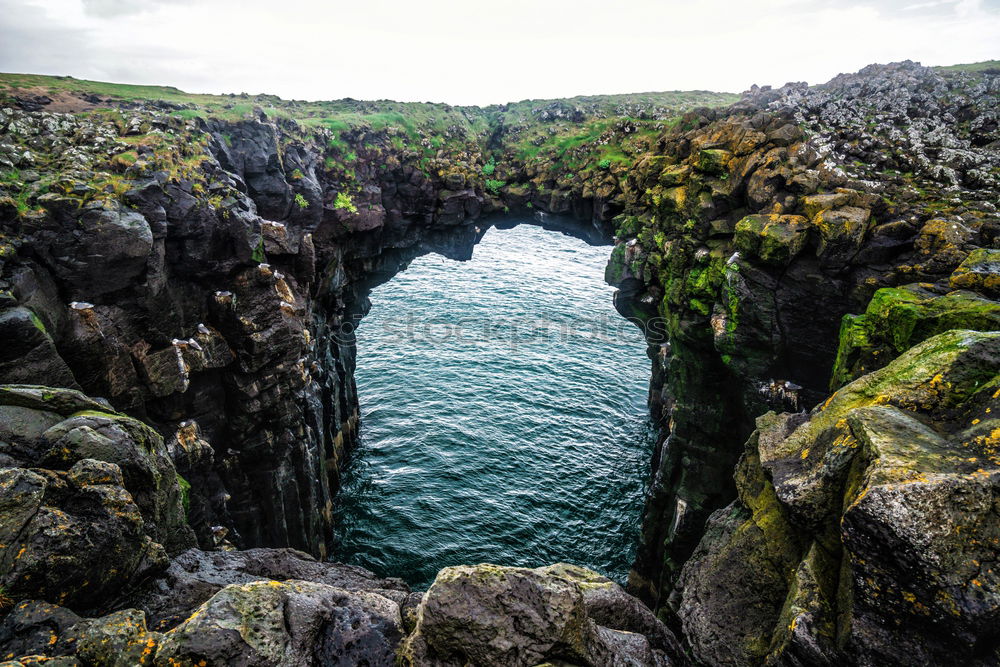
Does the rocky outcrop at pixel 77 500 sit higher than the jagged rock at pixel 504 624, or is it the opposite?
the rocky outcrop at pixel 77 500

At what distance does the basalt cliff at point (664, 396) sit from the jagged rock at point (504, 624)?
0.13ft

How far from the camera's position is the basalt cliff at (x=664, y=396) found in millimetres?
7562

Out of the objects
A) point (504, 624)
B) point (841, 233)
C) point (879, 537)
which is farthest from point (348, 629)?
point (841, 233)

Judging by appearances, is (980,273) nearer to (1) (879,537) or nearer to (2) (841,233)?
(2) (841,233)

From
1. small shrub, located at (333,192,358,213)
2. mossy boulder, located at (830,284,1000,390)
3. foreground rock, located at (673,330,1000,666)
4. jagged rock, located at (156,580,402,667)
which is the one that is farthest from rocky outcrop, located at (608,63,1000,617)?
small shrub, located at (333,192,358,213)

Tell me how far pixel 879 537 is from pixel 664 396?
3087 cm

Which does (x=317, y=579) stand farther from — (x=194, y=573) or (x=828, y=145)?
(x=828, y=145)

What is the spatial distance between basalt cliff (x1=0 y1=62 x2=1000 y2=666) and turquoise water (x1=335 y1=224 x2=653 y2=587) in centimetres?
388

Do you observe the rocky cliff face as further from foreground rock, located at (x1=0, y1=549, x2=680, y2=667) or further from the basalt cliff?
foreground rock, located at (x1=0, y1=549, x2=680, y2=667)

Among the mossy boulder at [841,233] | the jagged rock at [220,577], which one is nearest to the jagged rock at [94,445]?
the jagged rock at [220,577]

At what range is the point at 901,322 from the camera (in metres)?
12.2

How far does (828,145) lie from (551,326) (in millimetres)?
41218

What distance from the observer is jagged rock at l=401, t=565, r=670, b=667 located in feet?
25.4

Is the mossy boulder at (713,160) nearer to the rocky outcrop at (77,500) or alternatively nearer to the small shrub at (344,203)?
the rocky outcrop at (77,500)
